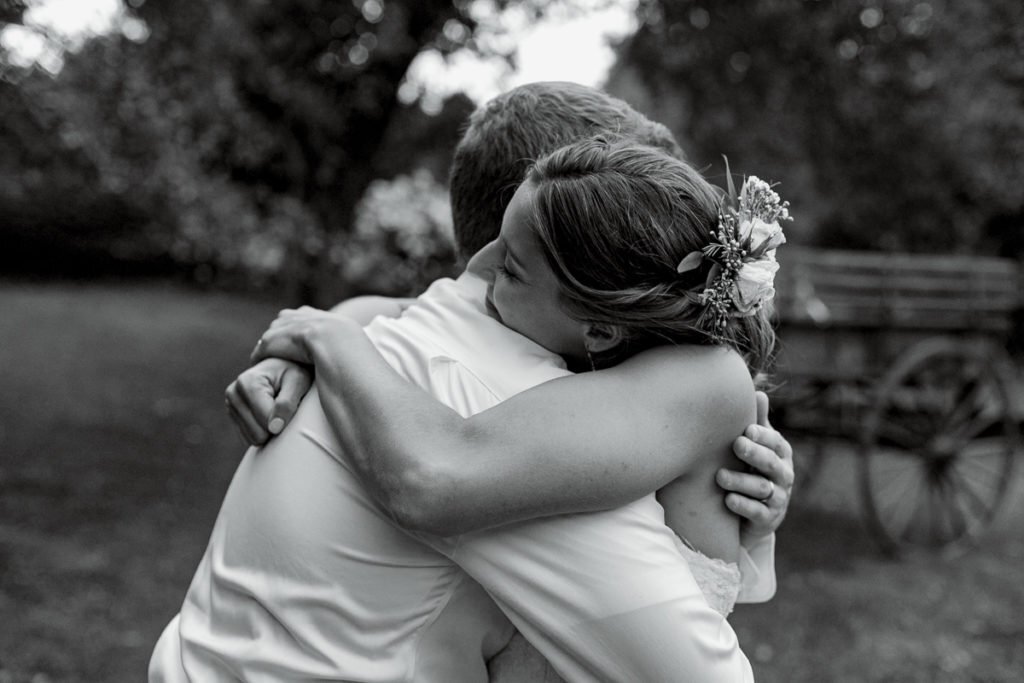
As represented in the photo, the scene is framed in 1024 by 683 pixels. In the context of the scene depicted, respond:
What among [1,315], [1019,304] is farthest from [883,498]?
[1,315]

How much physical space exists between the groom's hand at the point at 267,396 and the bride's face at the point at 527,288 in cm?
41

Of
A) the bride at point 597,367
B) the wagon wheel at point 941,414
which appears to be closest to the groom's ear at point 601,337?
the bride at point 597,367

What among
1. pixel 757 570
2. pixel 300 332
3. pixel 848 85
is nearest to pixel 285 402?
pixel 300 332

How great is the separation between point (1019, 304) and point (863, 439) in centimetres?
224

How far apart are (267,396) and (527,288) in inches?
20.6

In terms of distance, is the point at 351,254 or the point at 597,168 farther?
the point at 351,254

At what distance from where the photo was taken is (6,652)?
545cm

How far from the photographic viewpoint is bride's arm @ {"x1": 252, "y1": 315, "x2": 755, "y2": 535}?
147cm

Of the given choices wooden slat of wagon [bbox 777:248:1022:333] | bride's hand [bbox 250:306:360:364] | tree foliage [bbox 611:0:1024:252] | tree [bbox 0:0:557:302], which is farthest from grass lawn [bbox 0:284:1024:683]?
bride's hand [bbox 250:306:360:364]

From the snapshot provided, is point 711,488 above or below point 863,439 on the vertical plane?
above

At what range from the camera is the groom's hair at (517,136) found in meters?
2.10

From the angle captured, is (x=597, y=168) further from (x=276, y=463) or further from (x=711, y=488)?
(x=276, y=463)

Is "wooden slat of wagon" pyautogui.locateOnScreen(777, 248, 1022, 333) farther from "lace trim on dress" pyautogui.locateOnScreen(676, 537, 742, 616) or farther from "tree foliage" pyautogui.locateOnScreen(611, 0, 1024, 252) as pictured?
"lace trim on dress" pyautogui.locateOnScreen(676, 537, 742, 616)

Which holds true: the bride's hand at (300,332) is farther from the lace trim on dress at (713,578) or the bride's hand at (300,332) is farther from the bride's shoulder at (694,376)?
the lace trim on dress at (713,578)
